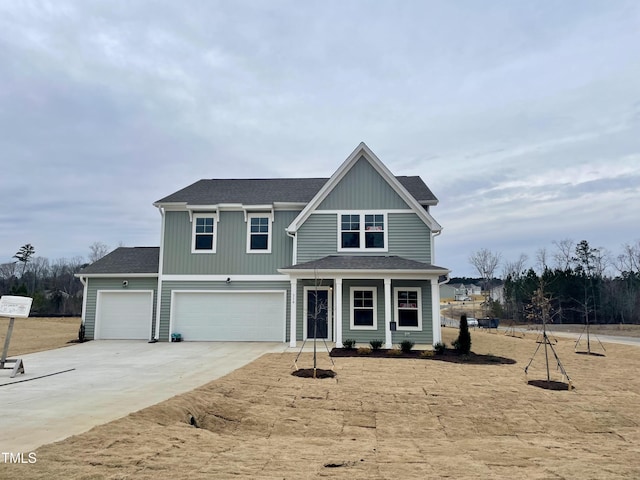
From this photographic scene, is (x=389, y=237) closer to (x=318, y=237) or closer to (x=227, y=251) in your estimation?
(x=318, y=237)

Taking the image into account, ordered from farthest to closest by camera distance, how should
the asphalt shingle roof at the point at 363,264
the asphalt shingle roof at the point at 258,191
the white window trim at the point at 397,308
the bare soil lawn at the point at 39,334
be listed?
the asphalt shingle roof at the point at 258,191, the bare soil lawn at the point at 39,334, the white window trim at the point at 397,308, the asphalt shingle roof at the point at 363,264

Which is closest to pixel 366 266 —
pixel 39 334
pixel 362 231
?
pixel 362 231

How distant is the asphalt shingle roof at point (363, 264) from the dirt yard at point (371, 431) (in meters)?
4.95

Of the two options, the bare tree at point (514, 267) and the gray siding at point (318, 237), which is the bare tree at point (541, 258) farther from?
the gray siding at point (318, 237)

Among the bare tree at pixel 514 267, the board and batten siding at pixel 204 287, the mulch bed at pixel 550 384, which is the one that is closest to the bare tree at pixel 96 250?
the board and batten siding at pixel 204 287

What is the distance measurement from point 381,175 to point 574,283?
3911cm

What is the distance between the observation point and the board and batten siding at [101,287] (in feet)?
60.2

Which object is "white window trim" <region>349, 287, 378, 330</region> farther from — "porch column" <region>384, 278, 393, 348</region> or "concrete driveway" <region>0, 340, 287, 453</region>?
"concrete driveway" <region>0, 340, 287, 453</region>

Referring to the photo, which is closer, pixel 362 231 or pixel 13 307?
pixel 13 307

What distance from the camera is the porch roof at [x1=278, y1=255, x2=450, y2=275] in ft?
48.9

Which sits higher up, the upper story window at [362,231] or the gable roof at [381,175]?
the gable roof at [381,175]

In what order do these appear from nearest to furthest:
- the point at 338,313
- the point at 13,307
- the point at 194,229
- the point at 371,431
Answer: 1. the point at 371,431
2. the point at 13,307
3. the point at 338,313
4. the point at 194,229

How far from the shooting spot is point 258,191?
Result: 783 inches

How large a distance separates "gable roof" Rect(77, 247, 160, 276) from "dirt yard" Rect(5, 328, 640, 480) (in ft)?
34.2
